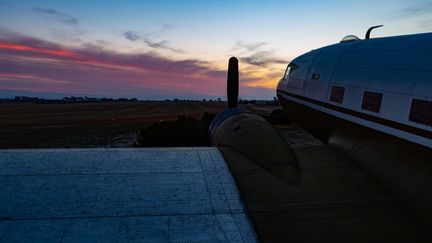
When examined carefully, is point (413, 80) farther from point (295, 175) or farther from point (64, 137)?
point (64, 137)

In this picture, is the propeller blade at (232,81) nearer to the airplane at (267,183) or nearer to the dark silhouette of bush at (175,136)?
the dark silhouette of bush at (175,136)

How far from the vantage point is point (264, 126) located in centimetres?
737

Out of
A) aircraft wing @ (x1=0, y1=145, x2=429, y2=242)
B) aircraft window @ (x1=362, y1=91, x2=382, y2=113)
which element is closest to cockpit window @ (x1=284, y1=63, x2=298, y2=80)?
aircraft window @ (x1=362, y1=91, x2=382, y2=113)

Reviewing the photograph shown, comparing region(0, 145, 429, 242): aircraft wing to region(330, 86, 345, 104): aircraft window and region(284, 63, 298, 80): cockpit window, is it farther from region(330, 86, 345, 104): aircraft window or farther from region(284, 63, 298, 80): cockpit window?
region(284, 63, 298, 80): cockpit window

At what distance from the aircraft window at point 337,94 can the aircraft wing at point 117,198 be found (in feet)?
11.7

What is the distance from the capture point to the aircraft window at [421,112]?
4550 mm

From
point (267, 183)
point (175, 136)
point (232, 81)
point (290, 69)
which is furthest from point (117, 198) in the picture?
point (175, 136)

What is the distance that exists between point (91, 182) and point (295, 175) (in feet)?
11.1

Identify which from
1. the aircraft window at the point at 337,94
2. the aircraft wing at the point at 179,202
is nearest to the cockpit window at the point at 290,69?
the aircraft window at the point at 337,94

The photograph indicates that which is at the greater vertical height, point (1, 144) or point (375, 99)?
point (375, 99)

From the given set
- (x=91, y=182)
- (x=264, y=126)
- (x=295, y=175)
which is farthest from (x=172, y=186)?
(x=264, y=126)

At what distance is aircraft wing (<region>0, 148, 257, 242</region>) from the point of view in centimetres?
368

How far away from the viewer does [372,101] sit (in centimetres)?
595

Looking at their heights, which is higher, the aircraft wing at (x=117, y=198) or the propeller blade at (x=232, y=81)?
the propeller blade at (x=232, y=81)
